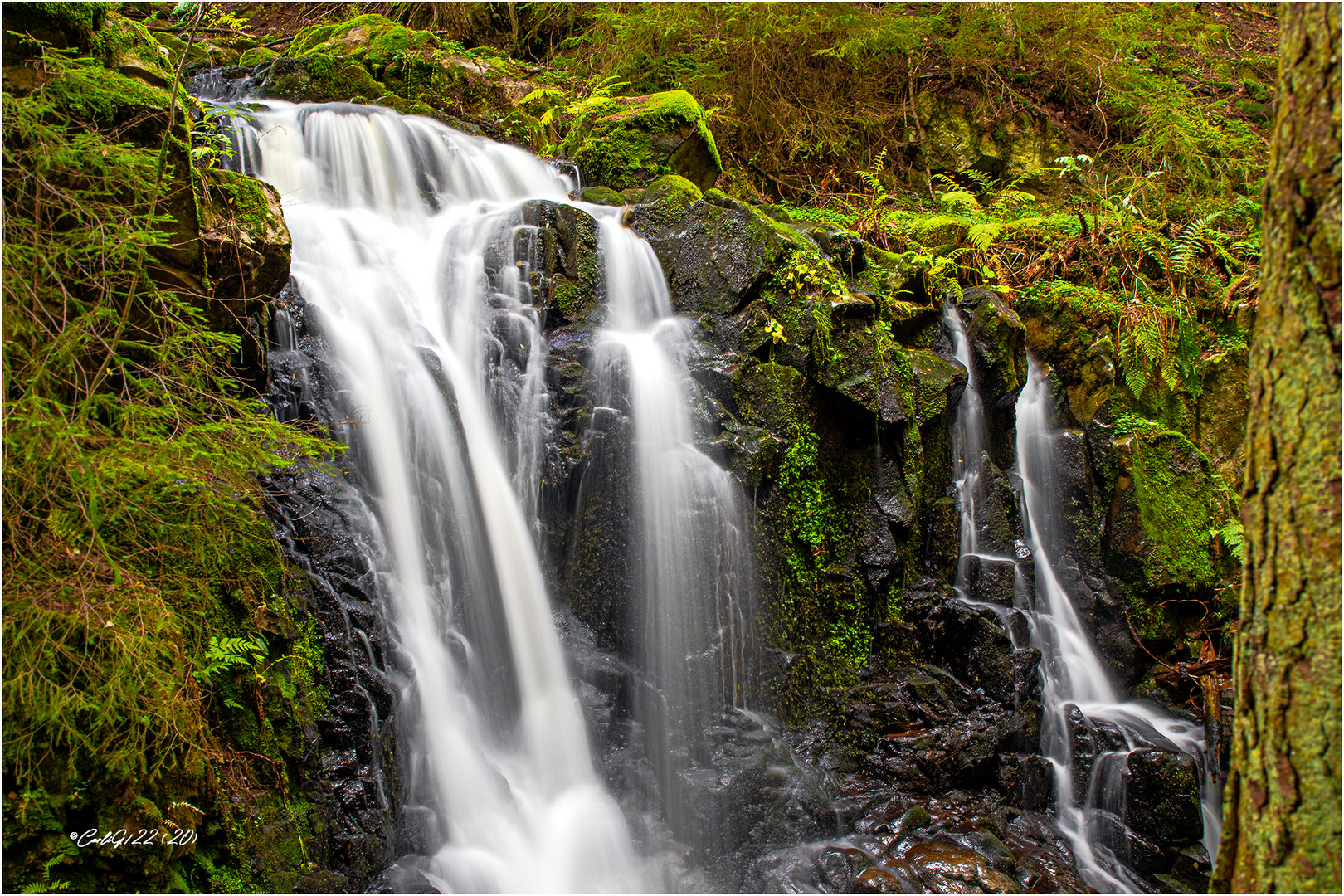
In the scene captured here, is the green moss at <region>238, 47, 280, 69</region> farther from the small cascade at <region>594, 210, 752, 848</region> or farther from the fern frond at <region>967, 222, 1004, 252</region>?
the fern frond at <region>967, 222, 1004, 252</region>

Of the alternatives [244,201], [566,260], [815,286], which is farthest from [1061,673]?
[244,201]

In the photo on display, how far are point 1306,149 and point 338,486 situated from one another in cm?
474

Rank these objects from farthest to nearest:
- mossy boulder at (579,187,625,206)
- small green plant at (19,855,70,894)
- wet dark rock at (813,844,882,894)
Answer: mossy boulder at (579,187,625,206), wet dark rock at (813,844,882,894), small green plant at (19,855,70,894)

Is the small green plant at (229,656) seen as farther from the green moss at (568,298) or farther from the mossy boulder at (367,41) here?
the mossy boulder at (367,41)

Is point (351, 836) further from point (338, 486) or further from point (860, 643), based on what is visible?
point (860, 643)

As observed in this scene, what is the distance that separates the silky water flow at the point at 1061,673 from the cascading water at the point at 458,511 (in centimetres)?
359

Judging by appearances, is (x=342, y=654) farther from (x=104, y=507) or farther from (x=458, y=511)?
(x=104, y=507)

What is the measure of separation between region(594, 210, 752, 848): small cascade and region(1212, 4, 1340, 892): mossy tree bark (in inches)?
146

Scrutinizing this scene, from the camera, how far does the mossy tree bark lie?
174 centimetres

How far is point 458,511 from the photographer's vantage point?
5102 mm

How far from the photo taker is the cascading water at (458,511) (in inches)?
172

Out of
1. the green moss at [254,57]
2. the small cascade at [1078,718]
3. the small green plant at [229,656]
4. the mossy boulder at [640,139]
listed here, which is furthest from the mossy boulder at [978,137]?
the small green plant at [229,656]

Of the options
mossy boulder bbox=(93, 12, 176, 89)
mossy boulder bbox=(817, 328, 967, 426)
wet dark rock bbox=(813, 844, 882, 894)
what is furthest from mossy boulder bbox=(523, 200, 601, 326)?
wet dark rock bbox=(813, 844, 882, 894)

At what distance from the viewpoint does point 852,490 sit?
20.7 ft
